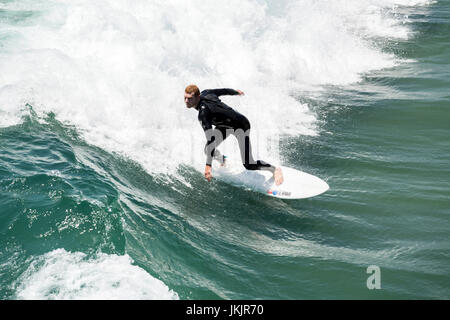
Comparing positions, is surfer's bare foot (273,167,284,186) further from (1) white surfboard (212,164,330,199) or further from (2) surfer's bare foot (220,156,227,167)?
(2) surfer's bare foot (220,156,227,167)

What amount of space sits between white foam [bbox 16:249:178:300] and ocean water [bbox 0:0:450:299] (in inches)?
0.8

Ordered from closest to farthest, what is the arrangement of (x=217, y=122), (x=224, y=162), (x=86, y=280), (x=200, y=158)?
(x=86, y=280) → (x=217, y=122) → (x=224, y=162) → (x=200, y=158)

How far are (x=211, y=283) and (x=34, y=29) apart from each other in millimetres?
11067

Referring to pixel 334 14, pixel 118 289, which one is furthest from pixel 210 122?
pixel 334 14

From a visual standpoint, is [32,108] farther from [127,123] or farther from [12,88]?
[127,123]

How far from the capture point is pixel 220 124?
7.23 meters

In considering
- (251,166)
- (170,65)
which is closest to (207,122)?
(251,166)

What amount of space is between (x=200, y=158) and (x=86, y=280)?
441 centimetres

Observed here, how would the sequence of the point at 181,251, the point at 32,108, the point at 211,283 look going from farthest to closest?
the point at 32,108 < the point at 181,251 < the point at 211,283

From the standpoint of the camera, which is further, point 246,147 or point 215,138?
point 246,147

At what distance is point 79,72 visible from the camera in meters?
10.2

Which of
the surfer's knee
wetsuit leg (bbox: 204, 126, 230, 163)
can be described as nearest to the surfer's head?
wetsuit leg (bbox: 204, 126, 230, 163)

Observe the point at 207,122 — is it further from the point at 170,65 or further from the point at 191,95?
the point at 170,65

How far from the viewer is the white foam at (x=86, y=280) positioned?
4465 millimetres
